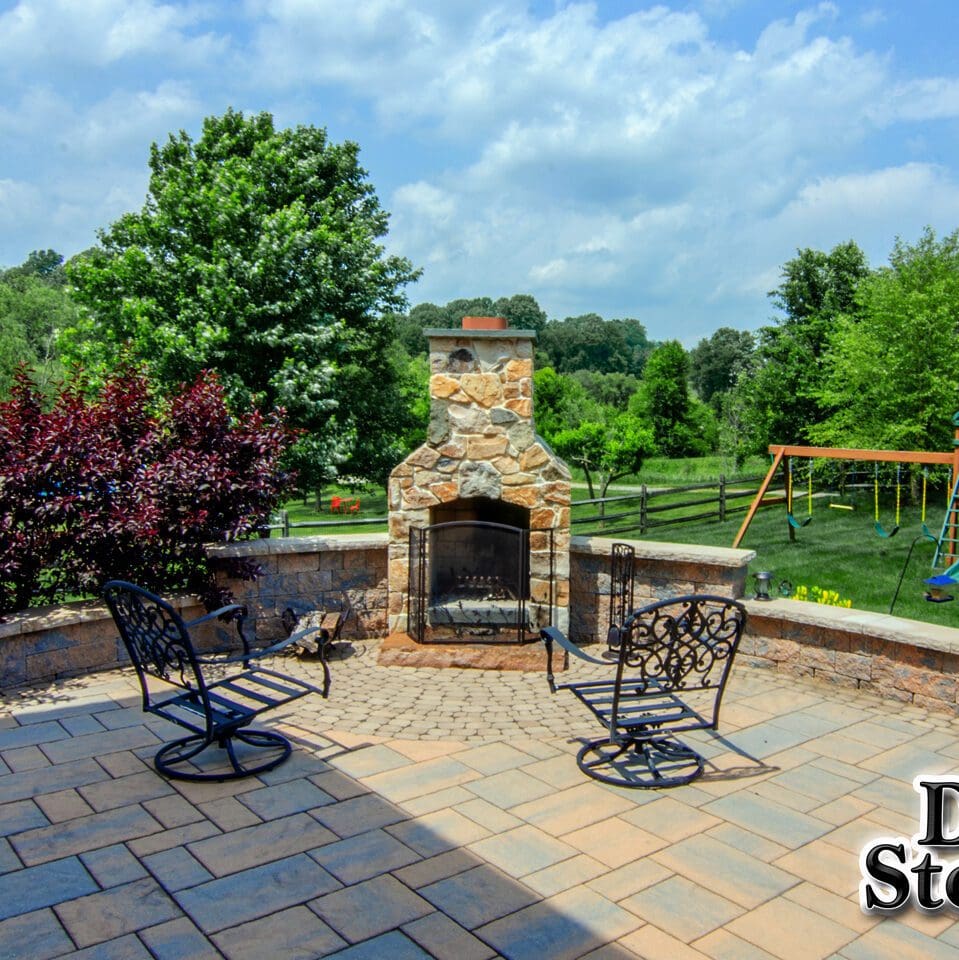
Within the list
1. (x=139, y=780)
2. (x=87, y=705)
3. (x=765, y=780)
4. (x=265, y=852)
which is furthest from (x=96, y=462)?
(x=765, y=780)

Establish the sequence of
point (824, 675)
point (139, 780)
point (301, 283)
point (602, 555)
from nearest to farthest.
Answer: point (139, 780) → point (824, 675) → point (602, 555) → point (301, 283)

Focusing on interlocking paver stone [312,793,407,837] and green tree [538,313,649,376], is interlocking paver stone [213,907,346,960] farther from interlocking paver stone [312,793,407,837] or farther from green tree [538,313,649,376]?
green tree [538,313,649,376]

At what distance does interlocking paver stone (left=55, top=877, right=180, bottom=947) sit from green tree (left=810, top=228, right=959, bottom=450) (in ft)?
51.4

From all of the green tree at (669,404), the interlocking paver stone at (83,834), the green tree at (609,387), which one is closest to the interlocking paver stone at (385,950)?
the interlocking paver stone at (83,834)

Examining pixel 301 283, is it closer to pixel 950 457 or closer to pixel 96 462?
pixel 96 462

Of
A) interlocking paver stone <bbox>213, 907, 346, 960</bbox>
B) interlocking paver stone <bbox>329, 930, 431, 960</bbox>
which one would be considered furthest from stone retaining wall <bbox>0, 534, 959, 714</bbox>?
interlocking paver stone <bbox>329, 930, 431, 960</bbox>

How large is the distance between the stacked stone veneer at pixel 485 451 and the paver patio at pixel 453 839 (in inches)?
74.7

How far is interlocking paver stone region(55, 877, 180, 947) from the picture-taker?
2828 millimetres

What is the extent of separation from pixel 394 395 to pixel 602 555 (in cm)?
1052

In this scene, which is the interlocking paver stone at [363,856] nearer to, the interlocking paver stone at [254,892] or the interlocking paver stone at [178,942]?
the interlocking paver stone at [254,892]

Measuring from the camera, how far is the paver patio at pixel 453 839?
2824 mm

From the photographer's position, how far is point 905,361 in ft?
52.7

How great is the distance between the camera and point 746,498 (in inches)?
808

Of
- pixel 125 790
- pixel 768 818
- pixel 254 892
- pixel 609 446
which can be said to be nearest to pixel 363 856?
pixel 254 892
